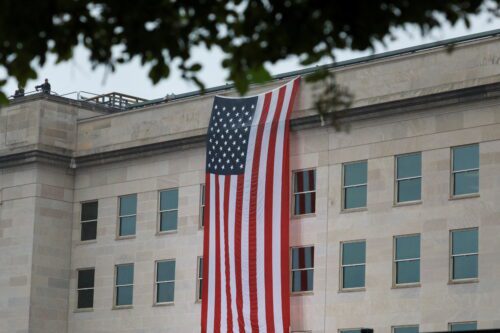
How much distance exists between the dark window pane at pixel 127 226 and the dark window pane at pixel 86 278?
217 cm

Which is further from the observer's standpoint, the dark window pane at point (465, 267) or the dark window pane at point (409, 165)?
the dark window pane at point (409, 165)

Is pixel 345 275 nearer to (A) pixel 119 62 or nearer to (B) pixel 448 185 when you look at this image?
(B) pixel 448 185

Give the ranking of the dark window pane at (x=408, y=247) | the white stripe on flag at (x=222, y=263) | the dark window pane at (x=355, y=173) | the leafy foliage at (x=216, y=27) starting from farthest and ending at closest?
the white stripe on flag at (x=222, y=263)
the dark window pane at (x=355, y=173)
the dark window pane at (x=408, y=247)
the leafy foliage at (x=216, y=27)

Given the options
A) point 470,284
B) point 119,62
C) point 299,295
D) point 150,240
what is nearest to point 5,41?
point 119,62

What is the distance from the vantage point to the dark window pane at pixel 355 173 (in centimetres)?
5241

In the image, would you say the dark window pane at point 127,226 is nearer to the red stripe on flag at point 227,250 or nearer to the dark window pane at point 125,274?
the dark window pane at point 125,274

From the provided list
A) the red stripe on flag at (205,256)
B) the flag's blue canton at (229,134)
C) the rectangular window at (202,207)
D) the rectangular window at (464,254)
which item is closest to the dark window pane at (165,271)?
the rectangular window at (202,207)

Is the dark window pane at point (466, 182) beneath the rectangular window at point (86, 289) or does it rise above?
above

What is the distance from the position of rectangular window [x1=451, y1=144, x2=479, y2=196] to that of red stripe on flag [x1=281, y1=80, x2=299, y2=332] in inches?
252

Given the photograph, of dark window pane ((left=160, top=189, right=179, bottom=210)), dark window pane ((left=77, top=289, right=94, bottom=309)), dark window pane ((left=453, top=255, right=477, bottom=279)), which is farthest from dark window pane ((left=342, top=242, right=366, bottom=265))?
dark window pane ((left=77, top=289, right=94, bottom=309))

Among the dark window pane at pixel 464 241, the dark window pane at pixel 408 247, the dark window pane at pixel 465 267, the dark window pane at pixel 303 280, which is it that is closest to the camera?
the dark window pane at pixel 465 267

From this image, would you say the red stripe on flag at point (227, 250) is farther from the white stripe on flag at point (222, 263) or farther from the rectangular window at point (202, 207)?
the rectangular window at point (202, 207)

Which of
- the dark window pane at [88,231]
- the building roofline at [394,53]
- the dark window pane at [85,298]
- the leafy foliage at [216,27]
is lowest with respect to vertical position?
the leafy foliage at [216,27]

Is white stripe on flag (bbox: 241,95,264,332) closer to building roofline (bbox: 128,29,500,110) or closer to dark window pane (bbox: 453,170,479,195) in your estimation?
building roofline (bbox: 128,29,500,110)
